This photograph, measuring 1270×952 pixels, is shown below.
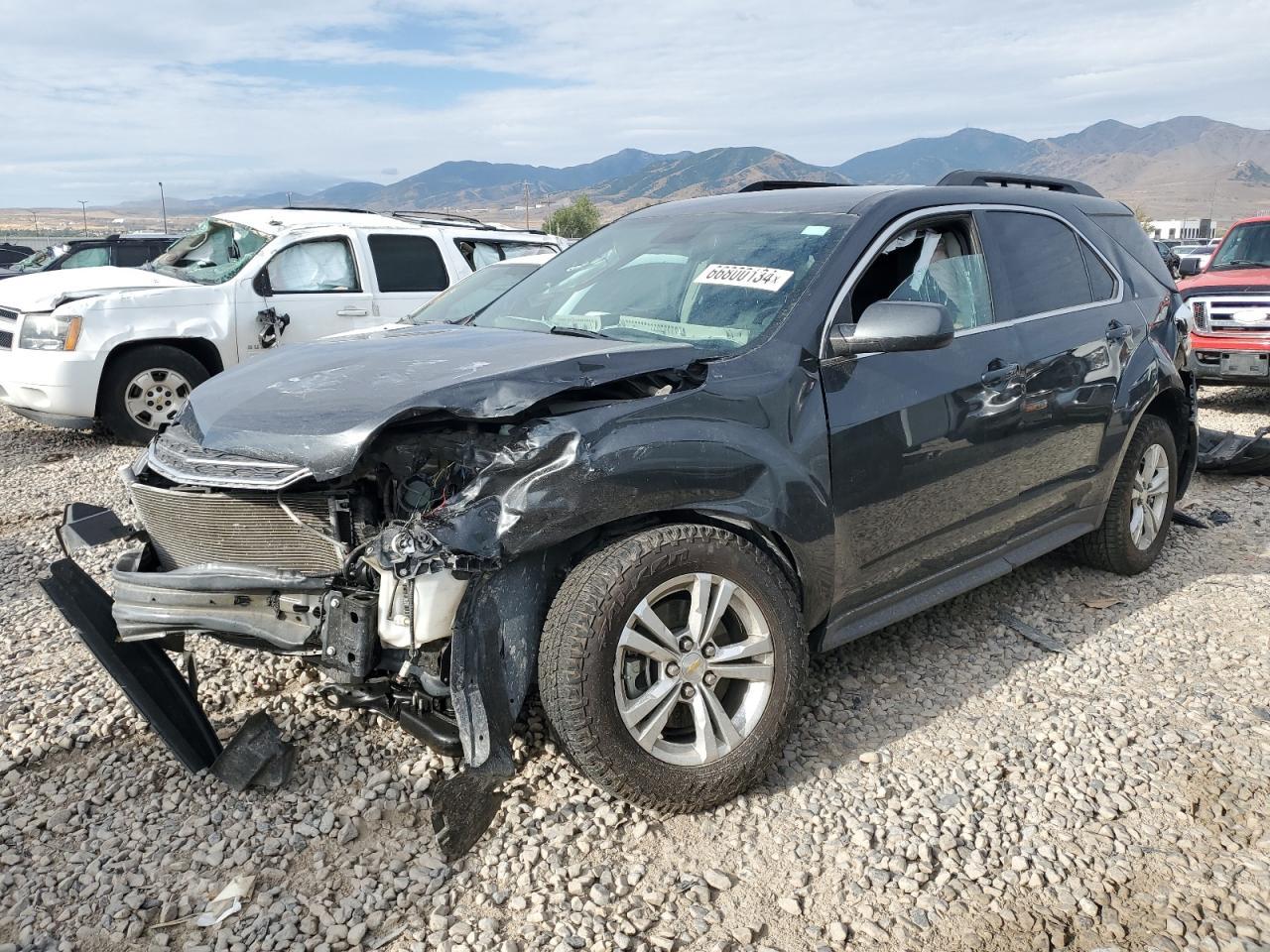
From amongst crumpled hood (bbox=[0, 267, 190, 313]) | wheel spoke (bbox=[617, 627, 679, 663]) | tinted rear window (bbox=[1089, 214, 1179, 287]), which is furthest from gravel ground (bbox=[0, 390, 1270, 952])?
crumpled hood (bbox=[0, 267, 190, 313])

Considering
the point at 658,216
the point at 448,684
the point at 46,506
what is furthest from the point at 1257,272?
the point at 46,506

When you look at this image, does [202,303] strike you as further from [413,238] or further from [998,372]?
[998,372]

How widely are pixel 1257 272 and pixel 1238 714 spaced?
8.17 metres

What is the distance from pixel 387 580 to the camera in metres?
2.62

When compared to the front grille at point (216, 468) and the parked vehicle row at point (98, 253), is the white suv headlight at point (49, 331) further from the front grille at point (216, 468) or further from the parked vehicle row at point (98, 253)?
the parked vehicle row at point (98, 253)

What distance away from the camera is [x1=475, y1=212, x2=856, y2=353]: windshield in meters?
3.31

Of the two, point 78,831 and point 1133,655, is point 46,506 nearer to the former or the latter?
point 78,831

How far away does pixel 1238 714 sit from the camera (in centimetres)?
357

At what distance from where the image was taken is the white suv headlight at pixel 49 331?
295 inches

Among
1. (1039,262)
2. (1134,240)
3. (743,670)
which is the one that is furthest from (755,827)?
(1134,240)

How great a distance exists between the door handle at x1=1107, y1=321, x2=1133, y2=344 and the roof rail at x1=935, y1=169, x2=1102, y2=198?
710 mm

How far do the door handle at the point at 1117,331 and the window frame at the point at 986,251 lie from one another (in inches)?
4.2

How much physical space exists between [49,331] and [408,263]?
9.93 ft

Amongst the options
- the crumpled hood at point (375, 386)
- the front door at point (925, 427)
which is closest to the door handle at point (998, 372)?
the front door at point (925, 427)
